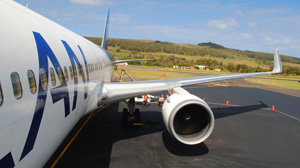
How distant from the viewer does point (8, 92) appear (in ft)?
7.89

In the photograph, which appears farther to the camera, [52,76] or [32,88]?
[52,76]

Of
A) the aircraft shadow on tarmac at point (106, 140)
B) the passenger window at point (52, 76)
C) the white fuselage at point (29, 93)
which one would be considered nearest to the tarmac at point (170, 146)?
the aircraft shadow on tarmac at point (106, 140)

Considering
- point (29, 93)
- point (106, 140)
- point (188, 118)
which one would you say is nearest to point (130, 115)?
point (106, 140)

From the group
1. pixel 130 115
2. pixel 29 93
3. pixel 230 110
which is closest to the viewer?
pixel 29 93

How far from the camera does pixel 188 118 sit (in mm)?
7219

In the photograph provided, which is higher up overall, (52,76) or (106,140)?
(52,76)

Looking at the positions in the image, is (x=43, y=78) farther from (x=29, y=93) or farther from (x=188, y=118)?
(x=188, y=118)

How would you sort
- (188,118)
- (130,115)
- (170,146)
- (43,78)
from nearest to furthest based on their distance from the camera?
1. (43,78)
2. (188,118)
3. (170,146)
4. (130,115)

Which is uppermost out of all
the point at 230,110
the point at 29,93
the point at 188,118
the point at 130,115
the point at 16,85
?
the point at 16,85

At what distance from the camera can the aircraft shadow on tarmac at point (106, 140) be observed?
7223 millimetres

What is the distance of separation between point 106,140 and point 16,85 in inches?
267

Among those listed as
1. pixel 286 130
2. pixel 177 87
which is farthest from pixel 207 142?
pixel 286 130

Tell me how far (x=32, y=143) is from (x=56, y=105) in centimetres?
92

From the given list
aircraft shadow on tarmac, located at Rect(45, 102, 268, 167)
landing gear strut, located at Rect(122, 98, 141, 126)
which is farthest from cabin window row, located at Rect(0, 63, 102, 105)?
landing gear strut, located at Rect(122, 98, 141, 126)
